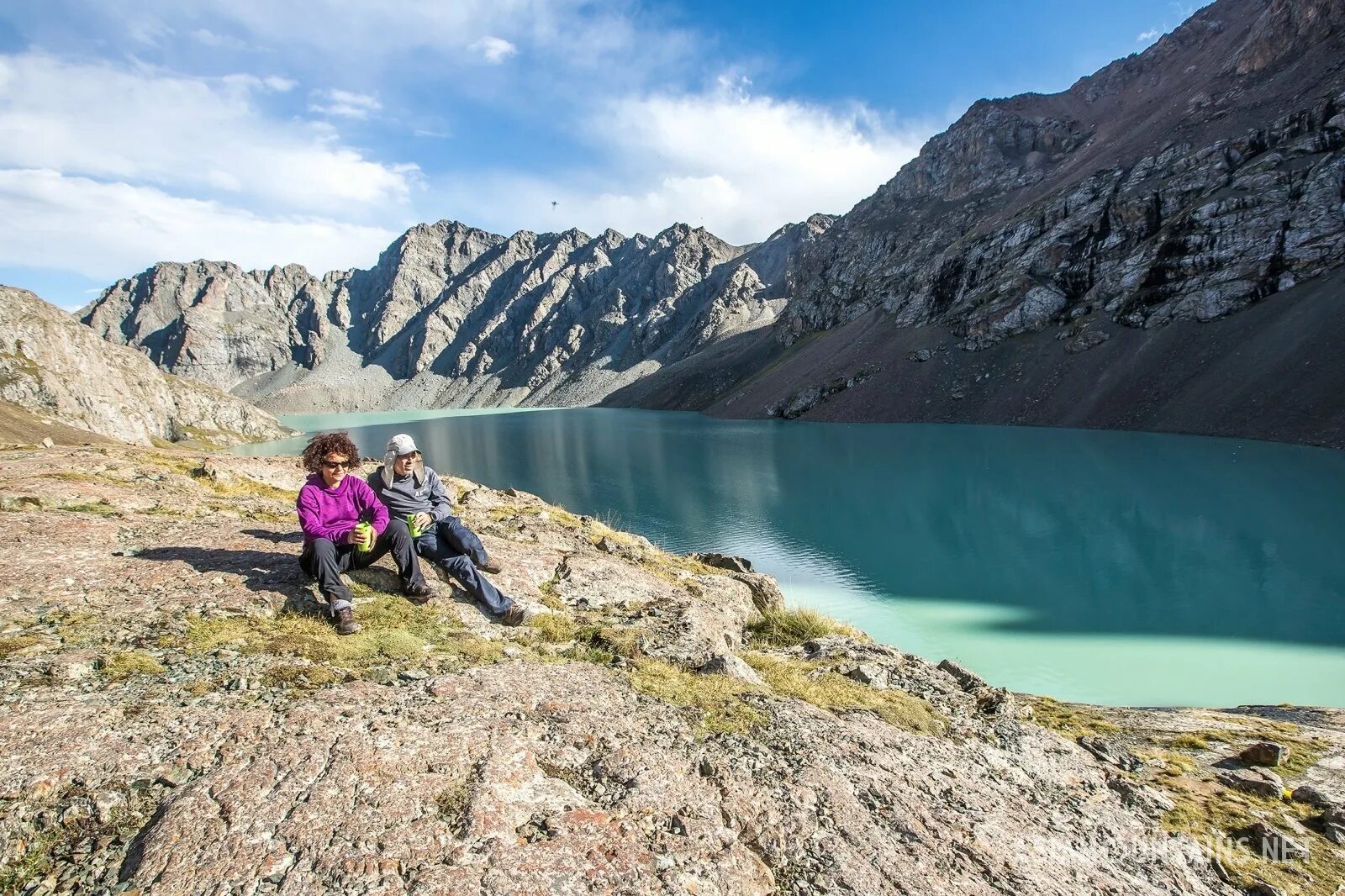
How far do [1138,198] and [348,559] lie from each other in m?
85.5

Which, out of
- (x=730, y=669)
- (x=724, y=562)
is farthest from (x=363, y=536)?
(x=724, y=562)

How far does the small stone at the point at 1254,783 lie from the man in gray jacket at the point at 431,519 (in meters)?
7.05

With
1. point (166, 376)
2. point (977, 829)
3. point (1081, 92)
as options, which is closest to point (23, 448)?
point (977, 829)

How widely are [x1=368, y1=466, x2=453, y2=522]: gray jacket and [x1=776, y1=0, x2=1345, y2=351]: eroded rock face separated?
7000 cm

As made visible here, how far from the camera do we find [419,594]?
7.08m

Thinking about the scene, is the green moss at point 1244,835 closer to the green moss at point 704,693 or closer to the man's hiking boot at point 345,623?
the green moss at point 704,693

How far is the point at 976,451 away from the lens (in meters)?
47.6

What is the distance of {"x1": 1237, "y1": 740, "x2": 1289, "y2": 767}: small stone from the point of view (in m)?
6.28

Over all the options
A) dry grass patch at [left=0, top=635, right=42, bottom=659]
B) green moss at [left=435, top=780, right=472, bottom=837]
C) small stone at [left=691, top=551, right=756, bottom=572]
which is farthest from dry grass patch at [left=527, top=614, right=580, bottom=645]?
small stone at [left=691, top=551, right=756, bottom=572]

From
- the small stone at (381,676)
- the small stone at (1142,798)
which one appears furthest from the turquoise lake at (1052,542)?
the small stone at (381,676)

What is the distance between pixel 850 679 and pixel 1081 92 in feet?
495

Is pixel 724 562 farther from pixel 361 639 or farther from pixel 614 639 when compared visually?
pixel 361 639

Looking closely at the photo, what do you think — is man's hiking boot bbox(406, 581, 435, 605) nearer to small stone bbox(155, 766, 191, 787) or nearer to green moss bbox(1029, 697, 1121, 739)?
small stone bbox(155, 766, 191, 787)

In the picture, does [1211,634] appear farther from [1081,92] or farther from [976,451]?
[1081,92]
